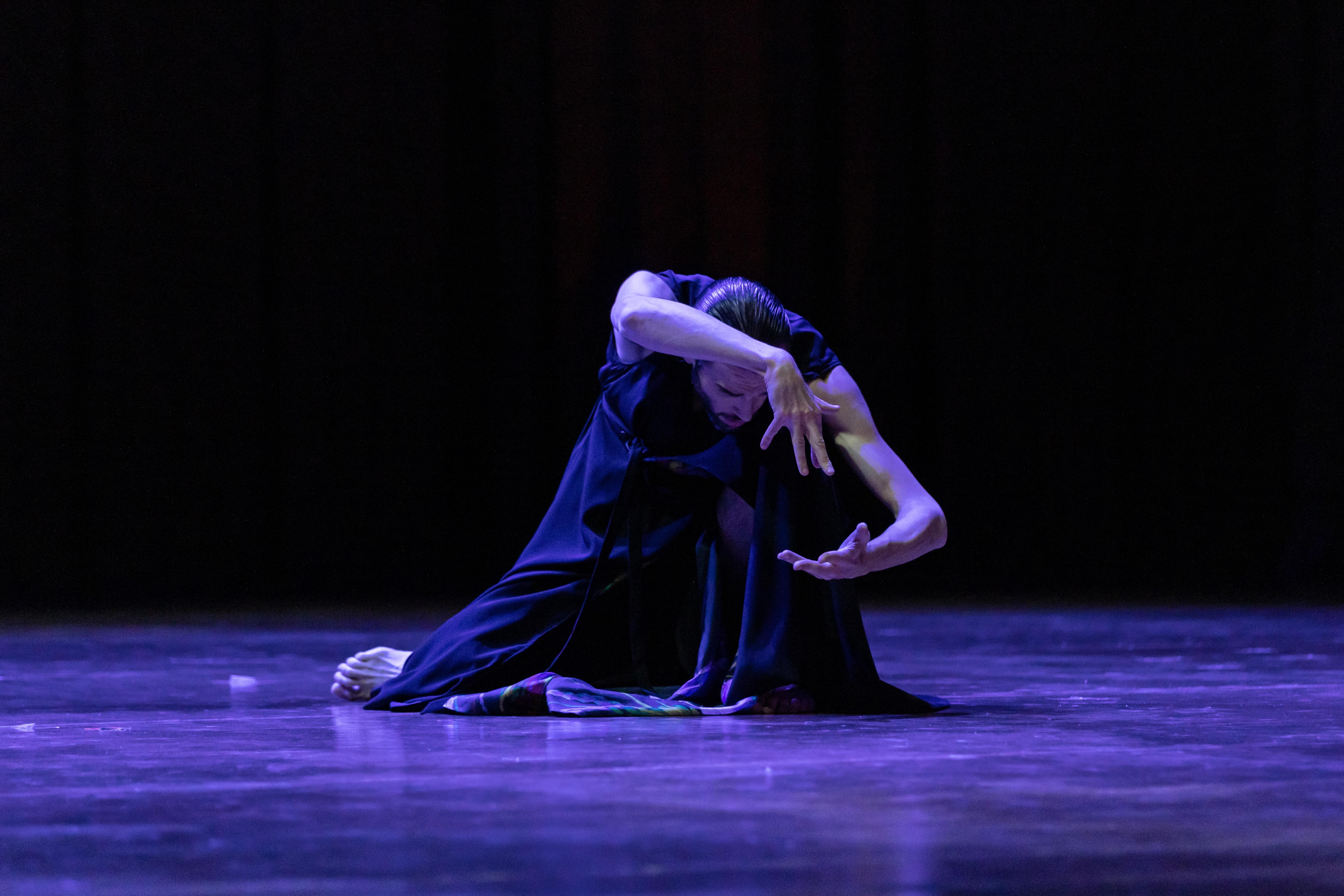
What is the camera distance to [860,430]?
2.30 metres

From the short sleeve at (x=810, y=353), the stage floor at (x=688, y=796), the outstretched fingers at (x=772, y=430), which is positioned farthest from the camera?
the short sleeve at (x=810, y=353)

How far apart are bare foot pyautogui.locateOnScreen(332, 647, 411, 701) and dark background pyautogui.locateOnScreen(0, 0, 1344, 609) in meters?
2.88

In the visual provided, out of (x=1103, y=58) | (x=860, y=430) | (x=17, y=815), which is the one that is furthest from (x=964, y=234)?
(x=17, y=815)

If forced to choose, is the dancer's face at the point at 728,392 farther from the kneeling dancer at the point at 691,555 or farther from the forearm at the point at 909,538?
the forearm at the point at 909,538

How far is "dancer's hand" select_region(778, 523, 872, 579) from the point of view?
6.82ft

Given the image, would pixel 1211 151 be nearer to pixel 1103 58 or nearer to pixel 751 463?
pixel 1103 58

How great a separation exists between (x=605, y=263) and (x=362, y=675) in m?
3.18

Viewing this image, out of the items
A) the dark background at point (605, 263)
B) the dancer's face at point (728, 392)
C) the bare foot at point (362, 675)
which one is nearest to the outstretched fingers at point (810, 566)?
the dancer's face at point (728, 392)

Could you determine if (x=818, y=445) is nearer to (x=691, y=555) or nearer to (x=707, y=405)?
(x=707, y=405)

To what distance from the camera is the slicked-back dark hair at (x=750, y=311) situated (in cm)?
228

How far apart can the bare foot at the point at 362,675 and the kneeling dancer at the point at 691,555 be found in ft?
0.30

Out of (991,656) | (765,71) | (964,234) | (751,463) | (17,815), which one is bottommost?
(991,656)

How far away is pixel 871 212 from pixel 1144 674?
3061 mm

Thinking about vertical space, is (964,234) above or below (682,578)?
above
